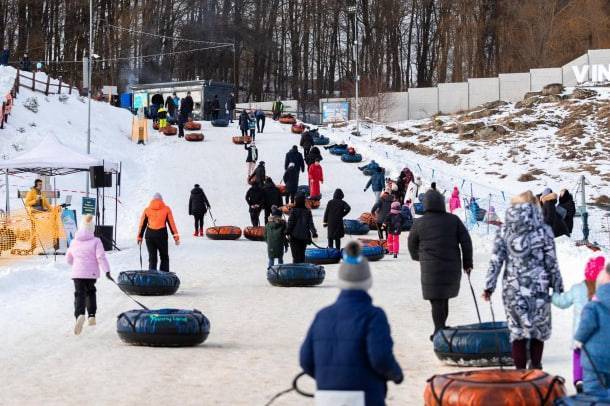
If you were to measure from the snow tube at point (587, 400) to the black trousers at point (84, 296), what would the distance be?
784 centimetres

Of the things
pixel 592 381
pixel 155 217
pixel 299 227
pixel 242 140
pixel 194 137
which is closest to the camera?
pixel 592 381

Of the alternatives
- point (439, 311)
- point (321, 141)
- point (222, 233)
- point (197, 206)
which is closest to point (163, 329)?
point (439, 311)

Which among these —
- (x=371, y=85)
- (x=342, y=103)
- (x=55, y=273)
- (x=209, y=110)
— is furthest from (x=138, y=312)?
(x=371, y=85)

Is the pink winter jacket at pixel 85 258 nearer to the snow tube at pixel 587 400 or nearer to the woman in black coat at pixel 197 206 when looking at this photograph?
the snow tube at pixel 587 400

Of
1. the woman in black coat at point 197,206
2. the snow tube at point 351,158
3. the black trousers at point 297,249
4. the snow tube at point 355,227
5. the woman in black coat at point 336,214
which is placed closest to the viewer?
the black trousers at point 297,249

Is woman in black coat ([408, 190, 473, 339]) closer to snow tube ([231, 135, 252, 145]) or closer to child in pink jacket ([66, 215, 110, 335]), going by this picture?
child in pink jacket ([66, 215, 110, 335])

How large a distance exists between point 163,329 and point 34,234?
12.5 meters

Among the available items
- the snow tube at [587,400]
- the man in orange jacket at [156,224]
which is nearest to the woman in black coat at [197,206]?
the man in orange jacket at [156,224]

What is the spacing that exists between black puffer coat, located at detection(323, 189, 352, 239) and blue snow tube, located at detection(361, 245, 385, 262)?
0.72m

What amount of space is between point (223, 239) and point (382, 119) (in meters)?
46.9

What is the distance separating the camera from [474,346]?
1044 cm

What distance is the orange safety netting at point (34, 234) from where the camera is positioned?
23.9 m

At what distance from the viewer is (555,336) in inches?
→ 504

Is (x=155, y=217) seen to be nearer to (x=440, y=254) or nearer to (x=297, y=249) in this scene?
(x=297, y=249)
